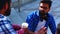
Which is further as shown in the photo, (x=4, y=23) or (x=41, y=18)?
(x=41, y=18)

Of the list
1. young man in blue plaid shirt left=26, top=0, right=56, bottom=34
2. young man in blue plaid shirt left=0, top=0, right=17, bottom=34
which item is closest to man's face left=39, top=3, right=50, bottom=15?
young man in blue plaid shirt left=26, top=0, right=56, bottom=34

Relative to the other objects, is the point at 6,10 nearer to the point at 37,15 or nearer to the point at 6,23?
the point at 6,23

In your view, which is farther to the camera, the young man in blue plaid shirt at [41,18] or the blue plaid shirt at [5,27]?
the young man in blue plaid shirt at [41,18]

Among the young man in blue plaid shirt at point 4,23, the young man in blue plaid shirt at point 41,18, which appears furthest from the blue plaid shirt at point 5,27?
the young man in blue plaid shirt at point 41,18

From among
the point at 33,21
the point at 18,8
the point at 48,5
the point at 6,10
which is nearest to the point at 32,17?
the point at 33,21

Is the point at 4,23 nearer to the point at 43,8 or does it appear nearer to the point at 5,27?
the point at 5,27

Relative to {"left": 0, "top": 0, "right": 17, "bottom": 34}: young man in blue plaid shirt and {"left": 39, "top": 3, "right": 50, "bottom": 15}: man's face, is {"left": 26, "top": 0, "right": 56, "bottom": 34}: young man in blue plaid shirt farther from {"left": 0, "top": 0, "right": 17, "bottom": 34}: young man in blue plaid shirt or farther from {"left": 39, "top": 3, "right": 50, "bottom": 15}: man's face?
{"left": 0, "top": 0, "right": 17, "bottom": 34}: young man in blue plaid shirt

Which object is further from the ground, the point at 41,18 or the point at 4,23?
the point at 4,23

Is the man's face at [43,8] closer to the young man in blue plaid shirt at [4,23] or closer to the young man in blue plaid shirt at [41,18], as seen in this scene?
the young man in blue plaid shirt at [41,18]

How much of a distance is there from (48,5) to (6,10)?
1.15 meters

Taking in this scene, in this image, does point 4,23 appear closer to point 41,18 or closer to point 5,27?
point 5,27

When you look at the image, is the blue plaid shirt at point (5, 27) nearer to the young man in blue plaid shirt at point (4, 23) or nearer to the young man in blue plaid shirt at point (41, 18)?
the young man in blue plaid shirt at point (4, 23)

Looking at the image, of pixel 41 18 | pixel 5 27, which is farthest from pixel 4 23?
pixel 41 18

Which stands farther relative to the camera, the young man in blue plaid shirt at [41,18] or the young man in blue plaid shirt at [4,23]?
the young man in blue plaid shirt at [41,18]
